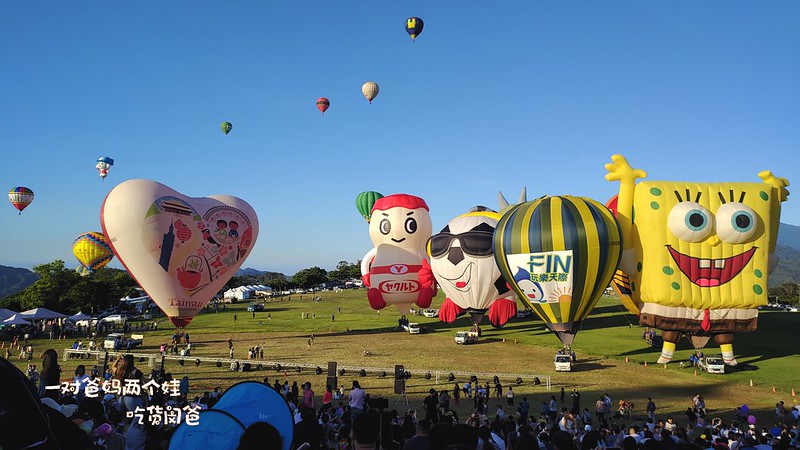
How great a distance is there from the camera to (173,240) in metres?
25.2

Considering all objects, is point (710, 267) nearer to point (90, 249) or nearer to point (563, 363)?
point (563, 363)

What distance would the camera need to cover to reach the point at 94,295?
171 feet

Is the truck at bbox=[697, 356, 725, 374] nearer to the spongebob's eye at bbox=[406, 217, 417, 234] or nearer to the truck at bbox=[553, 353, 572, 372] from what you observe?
the truck at bbox=[553, 353, 572, 372]

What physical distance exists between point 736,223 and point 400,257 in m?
19.7

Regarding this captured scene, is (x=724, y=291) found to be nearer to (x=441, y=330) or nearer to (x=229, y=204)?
(x=441, y=330)

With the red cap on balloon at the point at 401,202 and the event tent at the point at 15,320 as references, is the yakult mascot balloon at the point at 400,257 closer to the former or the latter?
the red cap on balloon at the point at 401,202

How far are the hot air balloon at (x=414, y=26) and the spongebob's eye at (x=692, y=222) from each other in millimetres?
26026

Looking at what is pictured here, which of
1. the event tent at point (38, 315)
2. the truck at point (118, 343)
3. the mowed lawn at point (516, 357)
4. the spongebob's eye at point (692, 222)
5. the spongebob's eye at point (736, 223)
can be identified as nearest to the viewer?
the mowed lawn at point (516, 357)

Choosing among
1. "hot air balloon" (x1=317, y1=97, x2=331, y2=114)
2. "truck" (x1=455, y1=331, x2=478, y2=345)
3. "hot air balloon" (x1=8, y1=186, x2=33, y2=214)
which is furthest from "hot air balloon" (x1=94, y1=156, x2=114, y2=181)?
"truck" (x1=455, y1=331, x2=478, y2=345)

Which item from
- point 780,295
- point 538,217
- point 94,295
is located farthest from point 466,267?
point 780,295

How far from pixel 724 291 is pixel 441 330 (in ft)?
63.1

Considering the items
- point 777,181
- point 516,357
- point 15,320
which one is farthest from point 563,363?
point 15,320

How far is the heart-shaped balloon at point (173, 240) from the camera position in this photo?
79.3 feet

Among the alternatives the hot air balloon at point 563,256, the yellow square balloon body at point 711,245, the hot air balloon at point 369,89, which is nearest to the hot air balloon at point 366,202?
the hot air balloon at point 369,89
